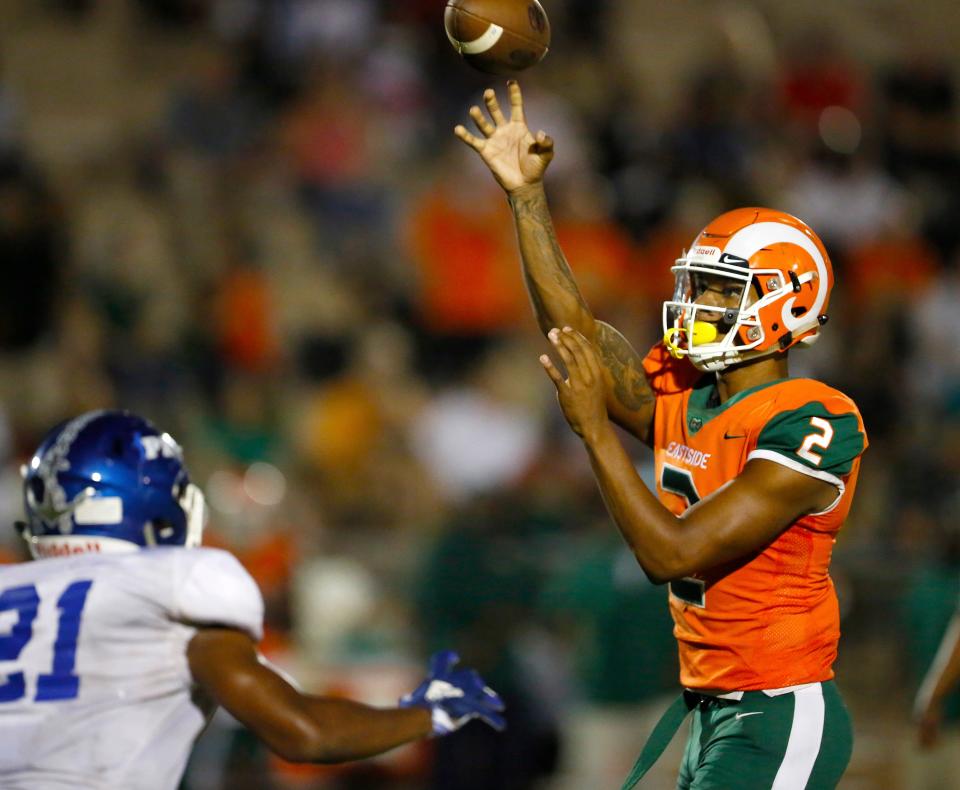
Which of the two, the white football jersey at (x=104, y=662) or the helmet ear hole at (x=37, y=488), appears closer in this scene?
the white football jersey at (x=104, y=662)

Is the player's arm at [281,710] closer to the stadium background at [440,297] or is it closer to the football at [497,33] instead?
the football at [497,33]

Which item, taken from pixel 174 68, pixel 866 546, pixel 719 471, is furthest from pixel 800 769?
pixel 174 68

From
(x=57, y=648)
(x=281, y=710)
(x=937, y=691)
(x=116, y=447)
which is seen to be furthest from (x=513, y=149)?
(x=937, y=691)

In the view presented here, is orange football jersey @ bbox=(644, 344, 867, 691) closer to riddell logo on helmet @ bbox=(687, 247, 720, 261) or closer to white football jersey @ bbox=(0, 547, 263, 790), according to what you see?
riddell logo on helmet @ bbox=(687, 247, 720, 261)

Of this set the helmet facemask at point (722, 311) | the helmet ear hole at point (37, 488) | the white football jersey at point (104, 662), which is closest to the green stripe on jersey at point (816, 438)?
the helmet facemask at point (722, 311)

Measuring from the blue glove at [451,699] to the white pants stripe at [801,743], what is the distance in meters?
0.68

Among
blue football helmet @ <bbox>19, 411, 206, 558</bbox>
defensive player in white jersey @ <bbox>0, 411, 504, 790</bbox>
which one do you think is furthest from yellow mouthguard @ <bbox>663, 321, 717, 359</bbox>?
blue football helmet @ <bbox>19, 411, 206, 558</bbox>

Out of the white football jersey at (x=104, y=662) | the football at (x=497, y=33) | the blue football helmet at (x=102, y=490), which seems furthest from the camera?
the football at (x=497, y=33)

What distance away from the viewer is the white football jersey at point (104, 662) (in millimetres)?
3305

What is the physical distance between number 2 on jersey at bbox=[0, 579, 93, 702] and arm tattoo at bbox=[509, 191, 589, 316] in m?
1.41

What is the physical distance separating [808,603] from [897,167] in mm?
7898

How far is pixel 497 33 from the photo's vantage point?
4.07 m

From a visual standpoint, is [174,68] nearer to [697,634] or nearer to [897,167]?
[897,167]

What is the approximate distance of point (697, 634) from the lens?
11.9 feet
